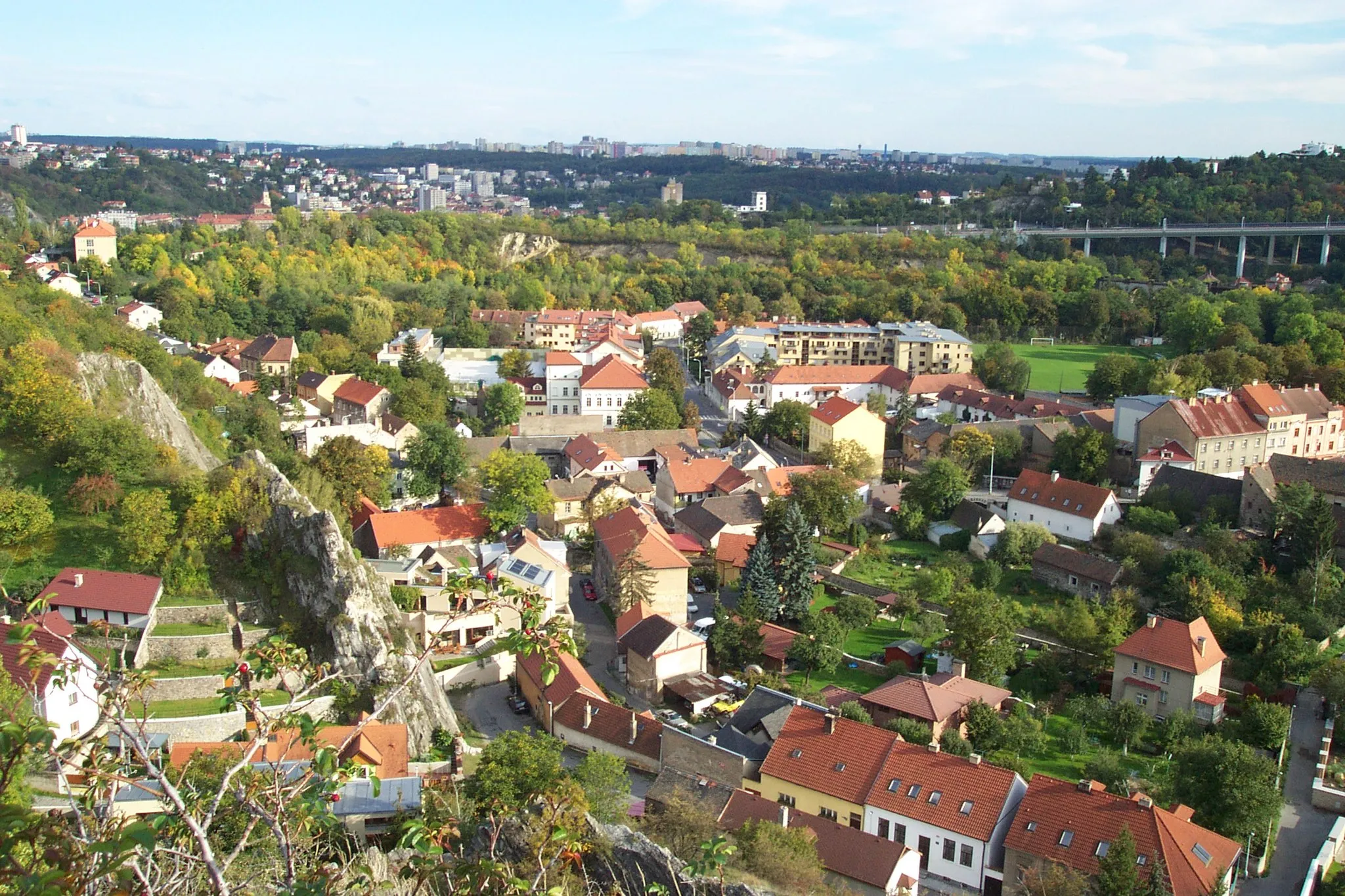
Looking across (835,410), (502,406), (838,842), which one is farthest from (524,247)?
(838,842)

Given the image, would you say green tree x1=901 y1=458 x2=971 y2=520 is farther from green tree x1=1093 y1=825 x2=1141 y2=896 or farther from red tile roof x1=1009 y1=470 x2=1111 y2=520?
green tree x1=1093 y1=825 x2=1141 y2=896

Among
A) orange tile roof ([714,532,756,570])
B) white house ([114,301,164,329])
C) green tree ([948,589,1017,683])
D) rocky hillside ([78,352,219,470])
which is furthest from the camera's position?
white house ([114,301,164,329])

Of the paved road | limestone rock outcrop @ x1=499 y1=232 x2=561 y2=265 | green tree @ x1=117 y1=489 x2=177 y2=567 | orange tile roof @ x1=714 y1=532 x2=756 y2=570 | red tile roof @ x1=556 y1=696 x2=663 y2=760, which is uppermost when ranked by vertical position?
limestone rock outcrop @ x1=499 y1=232 x2=561 y2=265

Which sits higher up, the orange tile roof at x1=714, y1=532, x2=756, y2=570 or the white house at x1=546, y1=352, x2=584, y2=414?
the white house at x1=546, y1=352, x2=584, y2=414

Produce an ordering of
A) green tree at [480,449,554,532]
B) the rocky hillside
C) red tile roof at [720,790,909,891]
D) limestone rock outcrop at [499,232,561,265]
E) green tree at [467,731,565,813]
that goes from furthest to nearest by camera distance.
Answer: limestone rock outcrop at [499,232,561,265], green tree at [480,449,554,532], the rocky hillside, red tile roof at [720,790,909,891], green tree at [467,731,565,813]

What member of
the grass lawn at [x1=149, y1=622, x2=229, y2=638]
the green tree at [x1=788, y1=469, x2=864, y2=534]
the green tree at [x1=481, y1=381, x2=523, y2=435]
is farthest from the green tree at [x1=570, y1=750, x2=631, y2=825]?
the green tree at [x1=481, y1=381, x2=523, y2=435]

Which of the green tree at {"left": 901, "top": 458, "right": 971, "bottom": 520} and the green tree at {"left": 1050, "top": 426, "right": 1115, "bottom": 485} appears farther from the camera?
the green tree at {"left": 1050, "top": 426, "right": 1115, "bottom": 485}

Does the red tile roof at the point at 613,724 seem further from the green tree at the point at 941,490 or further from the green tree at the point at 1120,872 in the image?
the green tree at the point at 941,490
